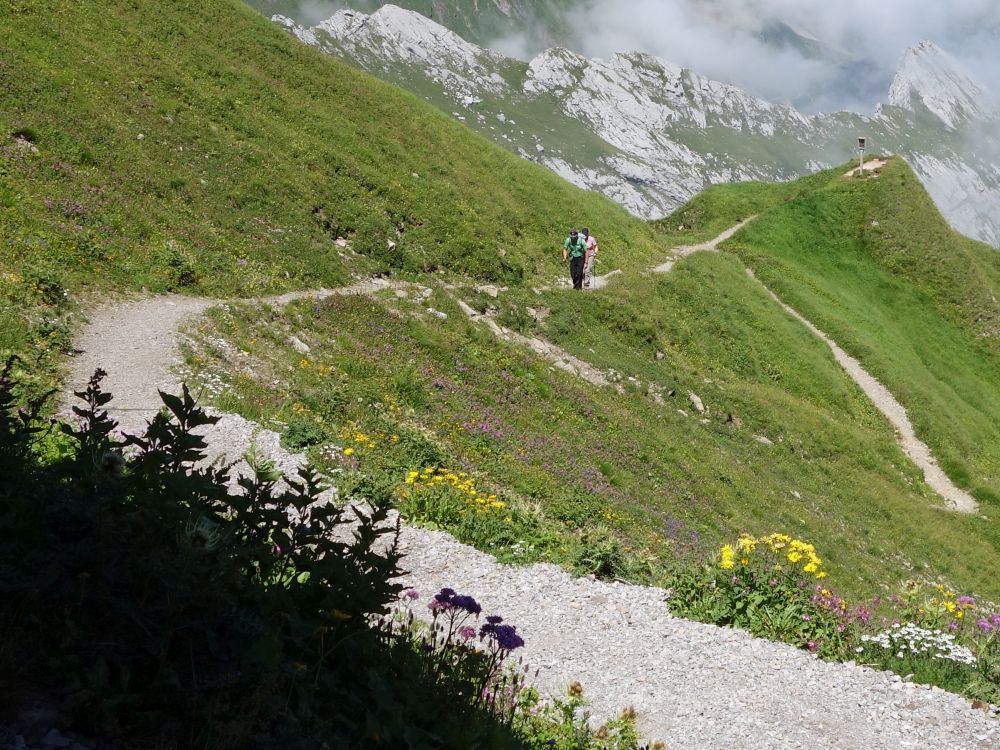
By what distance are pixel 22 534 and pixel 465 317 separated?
70.3ft

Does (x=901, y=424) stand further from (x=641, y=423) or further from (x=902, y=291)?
(x=902, y=291)

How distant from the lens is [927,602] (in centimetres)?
1046

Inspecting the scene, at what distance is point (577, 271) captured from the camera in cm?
3362

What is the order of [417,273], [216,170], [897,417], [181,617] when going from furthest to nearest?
1. [897,417]
2. [417,273]
3. [216,170]
4. [181,617]

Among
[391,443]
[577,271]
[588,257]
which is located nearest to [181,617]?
[391,443]

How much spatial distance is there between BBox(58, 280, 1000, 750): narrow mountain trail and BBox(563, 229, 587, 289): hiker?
2272cm

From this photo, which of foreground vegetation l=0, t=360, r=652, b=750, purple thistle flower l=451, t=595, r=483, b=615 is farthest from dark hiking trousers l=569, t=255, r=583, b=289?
foreground vegetation l=0, t=360, r=652, b=750

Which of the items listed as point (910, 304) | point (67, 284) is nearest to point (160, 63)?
point (67, 284)

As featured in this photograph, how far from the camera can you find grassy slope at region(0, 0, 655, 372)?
19125mm

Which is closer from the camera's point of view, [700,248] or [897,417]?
[897,417]

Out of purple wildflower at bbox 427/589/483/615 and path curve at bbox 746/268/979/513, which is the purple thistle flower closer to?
purple wildflower at bbox 427/589/483/615

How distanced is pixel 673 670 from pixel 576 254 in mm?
25991

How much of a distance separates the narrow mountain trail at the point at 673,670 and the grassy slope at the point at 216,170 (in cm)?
768

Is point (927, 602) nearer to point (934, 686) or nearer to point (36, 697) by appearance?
point (934, 686)
